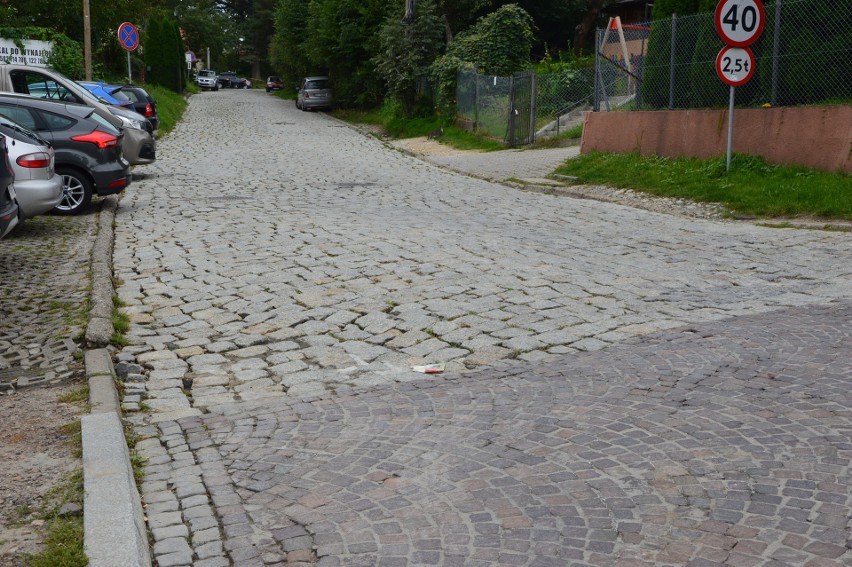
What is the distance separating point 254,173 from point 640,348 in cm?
1332

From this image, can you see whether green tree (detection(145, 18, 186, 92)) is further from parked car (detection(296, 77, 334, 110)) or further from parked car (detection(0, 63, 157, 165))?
parked car (detection(0, 63, 157, 165))

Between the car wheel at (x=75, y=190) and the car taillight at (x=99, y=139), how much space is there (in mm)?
472

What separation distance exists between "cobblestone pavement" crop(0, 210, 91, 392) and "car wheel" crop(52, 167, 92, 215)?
796 millimetres

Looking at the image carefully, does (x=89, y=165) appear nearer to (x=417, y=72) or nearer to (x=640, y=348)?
(x=640, y=348)

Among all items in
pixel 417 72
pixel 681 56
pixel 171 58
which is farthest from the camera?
pixel 171 58

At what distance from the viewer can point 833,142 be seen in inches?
546

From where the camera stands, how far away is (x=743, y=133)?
51.2ft

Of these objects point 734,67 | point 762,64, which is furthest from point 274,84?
point 734,67

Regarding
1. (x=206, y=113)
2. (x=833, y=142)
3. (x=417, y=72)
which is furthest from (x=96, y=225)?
(x=206, y=113)

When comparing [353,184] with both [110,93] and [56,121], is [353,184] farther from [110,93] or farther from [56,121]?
[110,93]

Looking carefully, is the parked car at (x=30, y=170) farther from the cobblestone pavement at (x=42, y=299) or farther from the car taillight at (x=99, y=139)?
the car taillight at (x=99, y=139)

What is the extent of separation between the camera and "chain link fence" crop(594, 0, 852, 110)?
47.4 ft

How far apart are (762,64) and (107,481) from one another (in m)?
14.0

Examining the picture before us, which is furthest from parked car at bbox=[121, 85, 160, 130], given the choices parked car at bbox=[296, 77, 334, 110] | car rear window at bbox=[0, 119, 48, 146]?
parked car at bbox=[296, 77, 334, 110]
